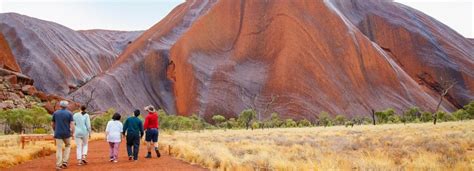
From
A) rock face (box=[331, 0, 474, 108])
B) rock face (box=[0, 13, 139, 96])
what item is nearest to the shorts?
rock face (box=[0, 13, 139, 96])

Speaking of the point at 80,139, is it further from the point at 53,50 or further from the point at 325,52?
the point at 53,50

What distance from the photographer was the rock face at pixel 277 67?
90.1m

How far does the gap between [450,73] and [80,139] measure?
111 metres

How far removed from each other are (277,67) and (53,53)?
2294 inches

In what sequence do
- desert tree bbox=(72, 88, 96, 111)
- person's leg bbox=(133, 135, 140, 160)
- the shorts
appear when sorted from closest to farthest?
person's leg bbox=(133, 135, 140, 160)
the shorts
desert tree bbox=(72, 88, 96, 111)

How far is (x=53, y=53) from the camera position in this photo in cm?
12044

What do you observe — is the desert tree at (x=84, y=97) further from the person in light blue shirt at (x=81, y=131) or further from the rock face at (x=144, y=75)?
the person in light blue shirt at (x=81, y=131)

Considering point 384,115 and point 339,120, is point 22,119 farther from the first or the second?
point 384,115

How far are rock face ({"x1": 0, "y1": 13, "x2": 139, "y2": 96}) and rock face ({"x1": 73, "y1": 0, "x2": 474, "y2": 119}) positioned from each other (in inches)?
668

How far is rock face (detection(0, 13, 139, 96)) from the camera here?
111062 mm

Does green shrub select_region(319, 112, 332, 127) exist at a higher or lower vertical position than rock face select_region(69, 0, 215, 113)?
lower

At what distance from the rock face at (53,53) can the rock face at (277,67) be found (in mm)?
16957

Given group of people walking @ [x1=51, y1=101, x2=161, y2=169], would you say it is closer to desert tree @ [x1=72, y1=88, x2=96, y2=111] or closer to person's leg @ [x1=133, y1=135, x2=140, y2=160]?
person's leg @ [x1=133, y1=135, x2=140, y2=160]

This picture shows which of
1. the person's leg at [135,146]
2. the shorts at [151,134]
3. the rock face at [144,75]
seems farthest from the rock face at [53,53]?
the person's leg at [135,146]
